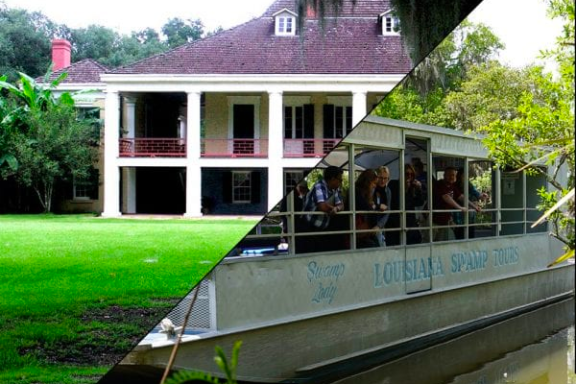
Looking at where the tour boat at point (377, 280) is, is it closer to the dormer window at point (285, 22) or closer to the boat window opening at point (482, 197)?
the boat window opening at point (482, 197)

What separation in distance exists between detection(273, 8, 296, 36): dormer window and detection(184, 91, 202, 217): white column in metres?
0.46

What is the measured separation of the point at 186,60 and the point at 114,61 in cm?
25

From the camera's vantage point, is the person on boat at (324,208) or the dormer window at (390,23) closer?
the person on boat at (324,208)

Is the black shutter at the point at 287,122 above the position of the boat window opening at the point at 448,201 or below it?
above

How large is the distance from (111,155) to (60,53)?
1.63 ft

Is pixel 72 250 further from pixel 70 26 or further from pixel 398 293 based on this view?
pixel 398 293

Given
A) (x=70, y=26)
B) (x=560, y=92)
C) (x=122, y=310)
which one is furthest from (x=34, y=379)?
(x=560, y=92)

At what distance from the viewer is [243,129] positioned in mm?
2453

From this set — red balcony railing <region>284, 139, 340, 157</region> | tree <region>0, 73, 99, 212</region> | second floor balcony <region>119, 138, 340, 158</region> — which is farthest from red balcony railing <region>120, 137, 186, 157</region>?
red balcony railing <region>284, 139, 340, 157</region>

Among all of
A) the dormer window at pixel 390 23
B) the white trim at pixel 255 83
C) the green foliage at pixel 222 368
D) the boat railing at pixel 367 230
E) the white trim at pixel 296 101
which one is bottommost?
the green foliage at pixel 222 368

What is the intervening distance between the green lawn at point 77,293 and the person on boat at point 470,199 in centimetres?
88

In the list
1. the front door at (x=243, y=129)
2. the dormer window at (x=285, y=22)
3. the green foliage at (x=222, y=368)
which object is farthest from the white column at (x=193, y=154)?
the green foliage at (x=222, y=368)

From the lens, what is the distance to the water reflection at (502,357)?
271 centimetres

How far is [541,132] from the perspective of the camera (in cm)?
227
